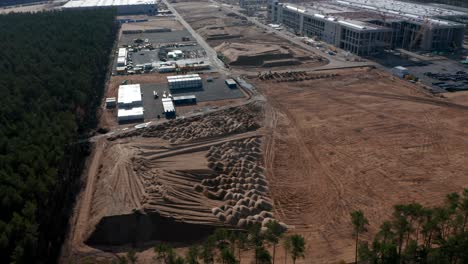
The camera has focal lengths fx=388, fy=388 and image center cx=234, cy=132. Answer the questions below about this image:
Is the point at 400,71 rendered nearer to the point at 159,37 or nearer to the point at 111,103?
the point at 111,103

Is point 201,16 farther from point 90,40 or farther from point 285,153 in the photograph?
point 285,153

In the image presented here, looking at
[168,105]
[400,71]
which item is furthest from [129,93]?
[400,71]

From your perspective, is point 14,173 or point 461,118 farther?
point 461,118

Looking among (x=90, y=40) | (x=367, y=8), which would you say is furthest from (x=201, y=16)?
(x=90, y=40)

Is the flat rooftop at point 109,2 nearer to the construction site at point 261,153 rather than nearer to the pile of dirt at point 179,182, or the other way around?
the construction site at point 261,153

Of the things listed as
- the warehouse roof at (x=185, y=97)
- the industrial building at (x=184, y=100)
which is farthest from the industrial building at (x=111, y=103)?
the warehouse roof at (x=185, y=97)
